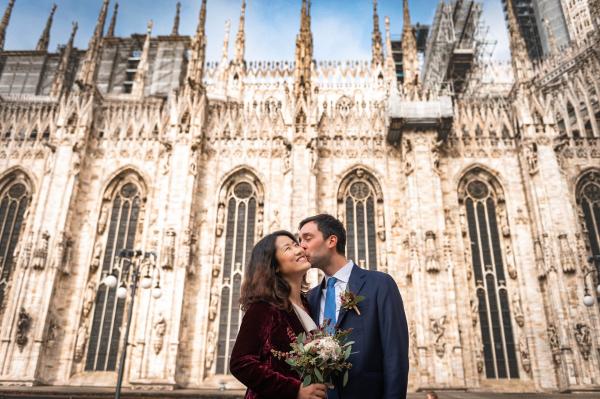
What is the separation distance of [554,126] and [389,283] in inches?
794

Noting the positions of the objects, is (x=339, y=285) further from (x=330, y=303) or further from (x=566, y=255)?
(x=566, y=255)

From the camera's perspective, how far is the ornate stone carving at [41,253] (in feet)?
58.3

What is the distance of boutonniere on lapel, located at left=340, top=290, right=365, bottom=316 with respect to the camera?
3223 mm

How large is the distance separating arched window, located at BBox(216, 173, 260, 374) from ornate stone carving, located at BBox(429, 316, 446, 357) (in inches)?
291

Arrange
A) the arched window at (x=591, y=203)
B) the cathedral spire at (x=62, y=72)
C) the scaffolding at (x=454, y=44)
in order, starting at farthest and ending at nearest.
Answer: the cathedral spire at (x=62, y=72) < the scaffolding at (x=454, y=44) < the arched window at (x=591, y=203)

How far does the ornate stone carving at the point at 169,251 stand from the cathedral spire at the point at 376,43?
79.3 feet

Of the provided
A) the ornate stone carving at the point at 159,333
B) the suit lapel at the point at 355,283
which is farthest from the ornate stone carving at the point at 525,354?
the suit lapel at the point at 355,283

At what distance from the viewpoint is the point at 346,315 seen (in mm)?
3291

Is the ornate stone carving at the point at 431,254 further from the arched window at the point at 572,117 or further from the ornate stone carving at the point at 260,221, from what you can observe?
the arched window at the point at 572,117

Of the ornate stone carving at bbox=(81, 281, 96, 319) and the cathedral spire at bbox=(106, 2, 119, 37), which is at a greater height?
the cathedral spire at bbox=(106, 2, 119, 37)

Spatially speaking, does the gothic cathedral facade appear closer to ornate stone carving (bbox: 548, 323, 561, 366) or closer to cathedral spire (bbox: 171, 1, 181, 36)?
ornate stone carving (bbox: 548, 323, 561, 366)

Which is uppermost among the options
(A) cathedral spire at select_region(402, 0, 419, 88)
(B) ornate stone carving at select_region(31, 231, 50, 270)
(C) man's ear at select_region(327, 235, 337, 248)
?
(A) cathedral spire at select_region(402, 0, 419, 88)

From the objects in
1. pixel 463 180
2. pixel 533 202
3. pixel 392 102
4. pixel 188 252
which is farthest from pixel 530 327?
pixel 188 252

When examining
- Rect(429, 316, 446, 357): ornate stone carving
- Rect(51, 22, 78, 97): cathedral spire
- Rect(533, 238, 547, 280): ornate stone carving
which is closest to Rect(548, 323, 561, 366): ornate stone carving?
Rect(533, 238, 547, 280): ornate stone carving
